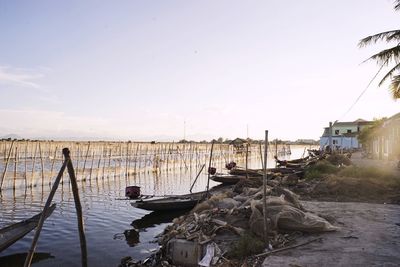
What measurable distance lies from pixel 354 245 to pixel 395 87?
10230 millimetres

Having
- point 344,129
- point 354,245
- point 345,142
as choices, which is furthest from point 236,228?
point 344,129

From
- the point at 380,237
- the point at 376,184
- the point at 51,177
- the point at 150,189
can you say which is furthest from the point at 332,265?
the point at 51,177

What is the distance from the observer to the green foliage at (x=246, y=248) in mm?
7320

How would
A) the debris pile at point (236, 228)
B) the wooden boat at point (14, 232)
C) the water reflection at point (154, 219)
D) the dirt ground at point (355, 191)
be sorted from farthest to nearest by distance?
the water reflection at point (154, 219)
the dirt ground at point (355, 191)
the wooden boat at point (14, 232)
the debris pile at point (236, 228)

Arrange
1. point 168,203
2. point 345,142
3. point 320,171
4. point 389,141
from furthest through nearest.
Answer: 1. point 345,142
2. point 389,141
3. point 320,171
4. point 168,203

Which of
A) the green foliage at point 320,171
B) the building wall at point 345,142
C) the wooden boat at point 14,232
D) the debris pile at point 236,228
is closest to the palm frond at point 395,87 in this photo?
the green foliage at point 320,171

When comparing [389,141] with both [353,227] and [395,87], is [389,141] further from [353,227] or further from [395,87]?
[353,227]

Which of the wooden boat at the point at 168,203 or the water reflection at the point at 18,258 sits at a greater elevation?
the wooden boat at the point at 168,203

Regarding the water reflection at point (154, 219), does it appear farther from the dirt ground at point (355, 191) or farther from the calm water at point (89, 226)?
the dirt ground at point (355, 191)

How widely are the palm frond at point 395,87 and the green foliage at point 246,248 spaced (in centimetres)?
1091

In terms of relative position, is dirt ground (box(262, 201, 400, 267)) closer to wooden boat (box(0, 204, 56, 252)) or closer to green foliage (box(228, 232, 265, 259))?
green foliage (box(228, 232, 265, 259))

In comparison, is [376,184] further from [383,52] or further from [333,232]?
[333,232]

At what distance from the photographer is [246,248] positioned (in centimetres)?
737

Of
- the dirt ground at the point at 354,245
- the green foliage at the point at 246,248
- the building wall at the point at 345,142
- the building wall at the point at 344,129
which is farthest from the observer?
the building wall at the point at 344,129
